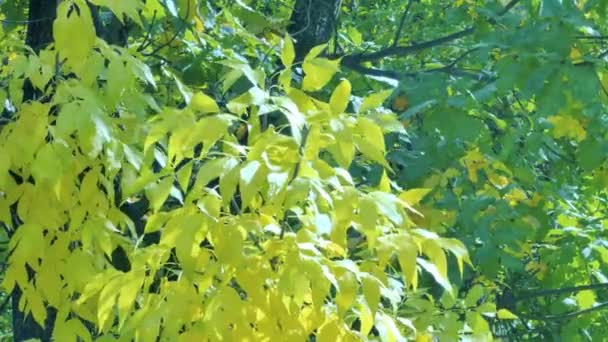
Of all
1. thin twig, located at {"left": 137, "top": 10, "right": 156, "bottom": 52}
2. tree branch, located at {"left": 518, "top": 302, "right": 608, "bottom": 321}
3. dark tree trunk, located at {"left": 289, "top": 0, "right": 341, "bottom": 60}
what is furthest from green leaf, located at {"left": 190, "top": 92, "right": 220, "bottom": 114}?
tree branch, located at {"left": 518, "top": 302, "right": 608, "bottom": 321}

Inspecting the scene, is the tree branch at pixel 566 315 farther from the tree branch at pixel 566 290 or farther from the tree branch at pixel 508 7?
the tree branch at pixel 508 7

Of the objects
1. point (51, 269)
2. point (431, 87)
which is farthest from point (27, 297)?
point (431, 87)

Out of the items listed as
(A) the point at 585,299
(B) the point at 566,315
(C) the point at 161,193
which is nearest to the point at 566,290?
(B) the point at 566,315

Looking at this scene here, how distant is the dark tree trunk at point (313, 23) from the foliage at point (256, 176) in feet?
0.27

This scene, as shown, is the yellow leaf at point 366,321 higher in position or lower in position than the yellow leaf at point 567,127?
higher

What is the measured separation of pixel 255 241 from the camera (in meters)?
2.12

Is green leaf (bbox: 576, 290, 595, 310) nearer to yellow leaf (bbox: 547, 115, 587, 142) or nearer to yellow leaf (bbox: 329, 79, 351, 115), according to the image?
yellow leaf (bbox: 547, 115, 587, 142)

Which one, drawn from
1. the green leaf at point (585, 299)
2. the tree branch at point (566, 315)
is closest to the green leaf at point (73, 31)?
the tree branch at point (566, 315)

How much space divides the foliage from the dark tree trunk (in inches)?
3.2

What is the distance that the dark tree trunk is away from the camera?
3.93 metres

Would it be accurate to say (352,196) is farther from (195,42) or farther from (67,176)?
(195,42)

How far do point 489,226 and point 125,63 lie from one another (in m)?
1.86

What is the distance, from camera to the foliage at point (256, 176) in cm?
200

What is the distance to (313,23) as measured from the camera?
3.95 metres
